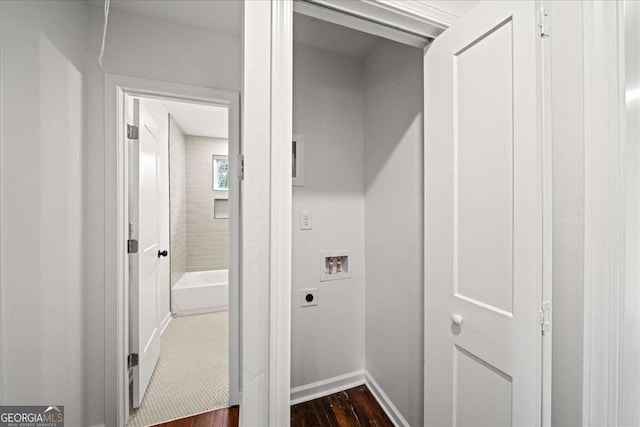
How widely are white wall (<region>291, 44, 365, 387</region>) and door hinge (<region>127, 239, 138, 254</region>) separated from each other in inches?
40.1

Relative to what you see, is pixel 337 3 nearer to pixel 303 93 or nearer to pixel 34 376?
pixel 303 93

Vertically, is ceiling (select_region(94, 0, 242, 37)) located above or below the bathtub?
above

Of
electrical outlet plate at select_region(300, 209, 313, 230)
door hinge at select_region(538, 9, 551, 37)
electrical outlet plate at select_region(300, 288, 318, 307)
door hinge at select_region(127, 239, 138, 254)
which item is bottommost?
electrical outlet plate at select_region(300, 288, 318, 307)

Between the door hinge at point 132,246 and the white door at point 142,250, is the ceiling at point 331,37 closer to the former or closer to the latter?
the white door at point 142,250

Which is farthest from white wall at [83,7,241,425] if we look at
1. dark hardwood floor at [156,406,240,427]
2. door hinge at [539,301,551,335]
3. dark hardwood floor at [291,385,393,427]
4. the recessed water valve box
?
door hinge at [539,301,551,335]

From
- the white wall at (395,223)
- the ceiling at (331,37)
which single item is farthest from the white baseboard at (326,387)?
the ceiling at (331,37)

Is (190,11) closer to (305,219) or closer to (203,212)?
A: (305,219)

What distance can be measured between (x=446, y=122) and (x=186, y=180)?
4021 millimetres

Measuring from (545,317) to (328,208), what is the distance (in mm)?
1279

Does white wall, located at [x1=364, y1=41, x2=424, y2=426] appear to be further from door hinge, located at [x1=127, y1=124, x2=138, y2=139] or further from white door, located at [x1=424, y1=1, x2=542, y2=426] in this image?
door hinge, located at [x1=127, y1=124, x2=138, y2=139]

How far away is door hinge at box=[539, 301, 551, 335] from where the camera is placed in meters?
0.74

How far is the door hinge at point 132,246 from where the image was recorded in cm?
158

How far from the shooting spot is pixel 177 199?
12.1ft

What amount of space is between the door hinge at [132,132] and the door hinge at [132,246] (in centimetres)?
66
